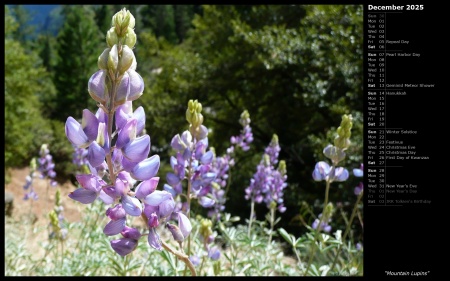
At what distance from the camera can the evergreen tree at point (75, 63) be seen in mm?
17094

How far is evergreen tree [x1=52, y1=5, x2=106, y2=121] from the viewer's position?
17.1m

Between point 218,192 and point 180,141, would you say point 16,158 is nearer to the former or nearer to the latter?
point 218,192

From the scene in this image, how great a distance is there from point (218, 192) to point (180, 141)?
1.89 metres

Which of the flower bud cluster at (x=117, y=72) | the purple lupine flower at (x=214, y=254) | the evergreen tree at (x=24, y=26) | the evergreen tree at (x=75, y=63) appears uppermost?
the evergreen tree at (x=24, y=26)

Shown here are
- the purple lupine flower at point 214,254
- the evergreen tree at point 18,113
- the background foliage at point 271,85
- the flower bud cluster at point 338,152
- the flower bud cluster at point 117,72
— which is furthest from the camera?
the evergreen tree at point 18,113

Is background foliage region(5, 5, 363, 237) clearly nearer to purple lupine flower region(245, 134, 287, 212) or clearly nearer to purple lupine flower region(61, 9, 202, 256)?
purple lupine flower region(245, 134, 287, 212)

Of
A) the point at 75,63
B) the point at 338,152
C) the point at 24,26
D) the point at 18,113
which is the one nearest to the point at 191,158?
the point at 338,152

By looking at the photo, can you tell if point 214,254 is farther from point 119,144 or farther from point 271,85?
point 271,85

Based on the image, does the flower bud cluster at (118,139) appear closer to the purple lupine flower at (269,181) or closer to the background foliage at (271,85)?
the purple lupine flower at (269,181)

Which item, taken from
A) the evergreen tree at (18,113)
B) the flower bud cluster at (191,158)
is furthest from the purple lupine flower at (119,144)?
the evergreen tree at (18,113)

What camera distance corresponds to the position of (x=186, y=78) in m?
8.91

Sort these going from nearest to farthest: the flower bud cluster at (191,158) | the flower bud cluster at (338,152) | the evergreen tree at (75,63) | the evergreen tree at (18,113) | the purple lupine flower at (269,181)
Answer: the flower bud cluster at (191,158)
the flower bud cluster at (338,152)
the purple lupine flower at (269,181)
the evergreen tree at (18,113)
the evergreen tree at (75,63)

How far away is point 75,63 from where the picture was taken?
17.7 meters
